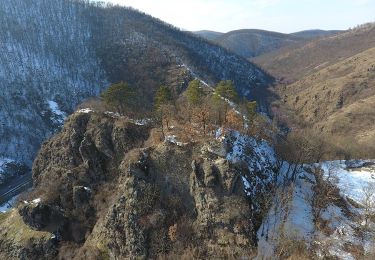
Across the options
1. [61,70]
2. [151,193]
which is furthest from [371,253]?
[61,70]

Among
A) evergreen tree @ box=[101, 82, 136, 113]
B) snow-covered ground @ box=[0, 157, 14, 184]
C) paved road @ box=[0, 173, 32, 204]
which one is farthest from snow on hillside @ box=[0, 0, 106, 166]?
evergreen tree @ box=[101, 82, 136, 113]

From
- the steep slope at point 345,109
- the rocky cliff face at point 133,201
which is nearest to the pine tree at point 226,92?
the rocky cliff face at point 133,201

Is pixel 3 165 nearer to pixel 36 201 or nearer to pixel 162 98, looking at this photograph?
pixel 36 201

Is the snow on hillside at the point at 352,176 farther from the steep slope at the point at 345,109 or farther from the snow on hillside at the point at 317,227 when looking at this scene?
the steep slope at the point at 345,109

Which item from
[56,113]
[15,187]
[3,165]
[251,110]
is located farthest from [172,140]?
[56,113]

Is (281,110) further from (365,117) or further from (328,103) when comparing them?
(365,117)
